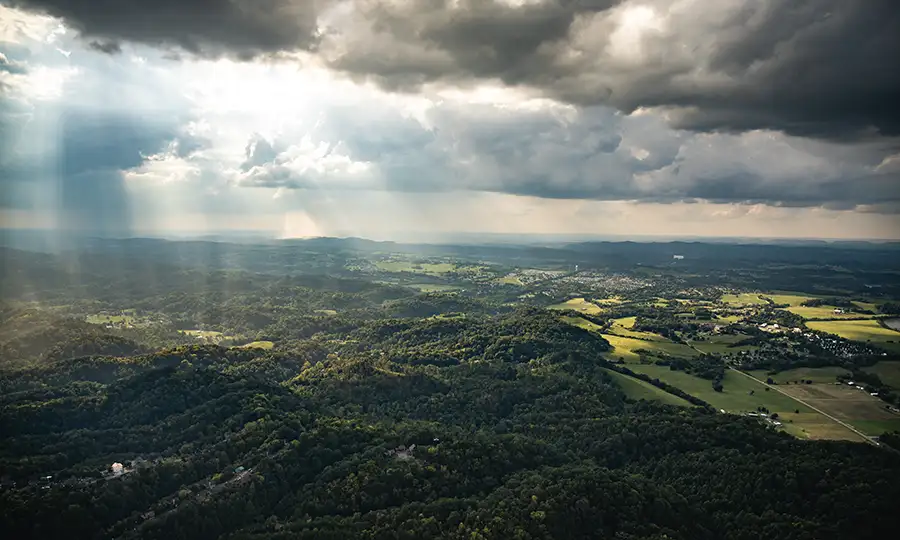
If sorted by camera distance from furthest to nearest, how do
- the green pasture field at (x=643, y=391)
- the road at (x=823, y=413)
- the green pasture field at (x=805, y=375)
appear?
the green pasture field at (x=805, y=375), the green pasture field at (x=643, y=391), the road at (x=823, y=413)

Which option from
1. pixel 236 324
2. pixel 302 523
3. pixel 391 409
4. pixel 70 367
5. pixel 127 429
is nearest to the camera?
pixel 302 523

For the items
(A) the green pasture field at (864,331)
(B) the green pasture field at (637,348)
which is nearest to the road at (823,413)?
(B) the green pasture field at (637,348)

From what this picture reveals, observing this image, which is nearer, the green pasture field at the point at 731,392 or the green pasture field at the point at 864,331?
the green pasture field at the point at 731,392

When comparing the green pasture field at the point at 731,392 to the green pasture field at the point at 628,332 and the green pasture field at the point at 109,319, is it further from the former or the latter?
the green pasture field at the point at 109,319

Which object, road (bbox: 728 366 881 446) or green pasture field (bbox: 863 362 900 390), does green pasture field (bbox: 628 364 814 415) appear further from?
green pasture field (bbox: 863 362 900 390)

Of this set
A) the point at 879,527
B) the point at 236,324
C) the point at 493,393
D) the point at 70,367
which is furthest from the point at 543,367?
the point at 236,324

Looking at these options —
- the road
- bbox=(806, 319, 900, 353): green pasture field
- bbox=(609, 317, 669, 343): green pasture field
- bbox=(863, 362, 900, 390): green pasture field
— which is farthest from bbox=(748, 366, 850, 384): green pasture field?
bbox=(609, 317, 669, 343): green pasture field

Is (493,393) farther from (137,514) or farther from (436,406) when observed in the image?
(137,514)

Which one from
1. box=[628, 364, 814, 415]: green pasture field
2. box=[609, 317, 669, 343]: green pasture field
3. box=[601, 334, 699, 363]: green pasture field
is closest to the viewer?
box=[628, 364, 814, 415]: green pasture field
